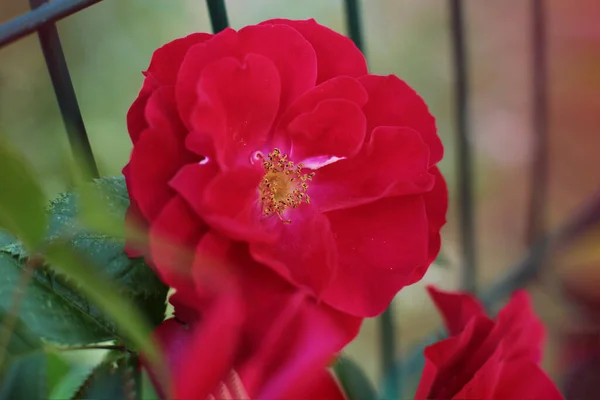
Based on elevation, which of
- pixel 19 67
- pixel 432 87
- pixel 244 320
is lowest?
pixel 432 87

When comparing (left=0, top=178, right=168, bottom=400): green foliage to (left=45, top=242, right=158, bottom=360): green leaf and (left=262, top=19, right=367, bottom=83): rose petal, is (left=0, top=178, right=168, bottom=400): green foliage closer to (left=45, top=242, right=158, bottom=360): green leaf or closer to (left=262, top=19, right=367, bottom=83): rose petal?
(left=45, top=242, right=158, bottom=360): green leaf

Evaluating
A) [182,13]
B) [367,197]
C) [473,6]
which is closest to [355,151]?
[367,197]

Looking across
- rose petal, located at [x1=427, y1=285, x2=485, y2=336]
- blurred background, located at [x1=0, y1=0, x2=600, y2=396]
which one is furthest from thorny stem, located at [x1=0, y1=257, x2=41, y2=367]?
blurred background, located at [x1=0, y1=0, x2=600, y2=396]

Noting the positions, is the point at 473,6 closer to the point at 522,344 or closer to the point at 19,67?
the point at 19,67

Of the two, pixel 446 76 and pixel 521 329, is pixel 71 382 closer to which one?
pixel 521 329

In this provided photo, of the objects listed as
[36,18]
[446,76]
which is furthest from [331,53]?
[446,76]

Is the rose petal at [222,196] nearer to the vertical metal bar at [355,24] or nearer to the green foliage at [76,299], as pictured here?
the green foliage at [76,299]
